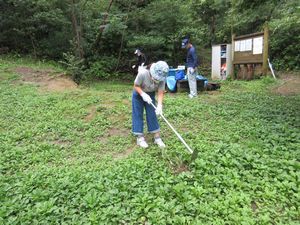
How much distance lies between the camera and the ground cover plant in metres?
2.69

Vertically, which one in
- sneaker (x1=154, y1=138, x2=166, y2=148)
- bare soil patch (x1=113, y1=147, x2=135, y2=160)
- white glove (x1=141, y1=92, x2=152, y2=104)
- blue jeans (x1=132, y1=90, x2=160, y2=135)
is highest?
white glove (x1=141, y1=92, x2=152, y2=104)

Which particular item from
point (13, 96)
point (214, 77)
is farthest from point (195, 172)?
point (214, 77)

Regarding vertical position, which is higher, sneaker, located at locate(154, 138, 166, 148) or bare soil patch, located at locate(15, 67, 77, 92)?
bare soil patch, located at locate(15, 67, 77, 92)

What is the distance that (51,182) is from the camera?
3209mm

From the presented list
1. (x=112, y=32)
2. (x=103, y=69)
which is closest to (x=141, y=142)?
(x=103, y=69)

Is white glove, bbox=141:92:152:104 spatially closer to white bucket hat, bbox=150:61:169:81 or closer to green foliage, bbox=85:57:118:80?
white bucket hat, bbox=150:61:169:81

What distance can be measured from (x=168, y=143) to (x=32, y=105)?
388cm

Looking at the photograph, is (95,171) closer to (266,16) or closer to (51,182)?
(51,182)

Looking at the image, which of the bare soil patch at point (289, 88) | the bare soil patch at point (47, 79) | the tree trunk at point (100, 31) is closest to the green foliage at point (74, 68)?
the bare soil patch at point (47, 79)

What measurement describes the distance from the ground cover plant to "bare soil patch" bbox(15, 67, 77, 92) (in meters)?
2.30

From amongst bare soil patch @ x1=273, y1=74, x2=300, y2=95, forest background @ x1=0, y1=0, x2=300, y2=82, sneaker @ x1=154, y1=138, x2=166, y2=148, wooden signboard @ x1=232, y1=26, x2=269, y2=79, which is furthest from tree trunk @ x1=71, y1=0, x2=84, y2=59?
sneaker @ x1=154, y1=138, x2=166, y2=148

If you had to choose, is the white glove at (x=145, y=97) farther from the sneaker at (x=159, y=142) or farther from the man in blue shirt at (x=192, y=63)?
the man in blue shirt at (x=192, y=63)

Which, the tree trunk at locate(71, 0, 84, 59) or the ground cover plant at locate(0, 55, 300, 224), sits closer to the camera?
the ground cover plant at locate(0, 55, 300, 224)

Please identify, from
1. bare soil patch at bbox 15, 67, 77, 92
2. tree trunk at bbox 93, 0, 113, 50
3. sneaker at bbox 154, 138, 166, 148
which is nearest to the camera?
sneaker at bbox 154, 138, 166, 148
